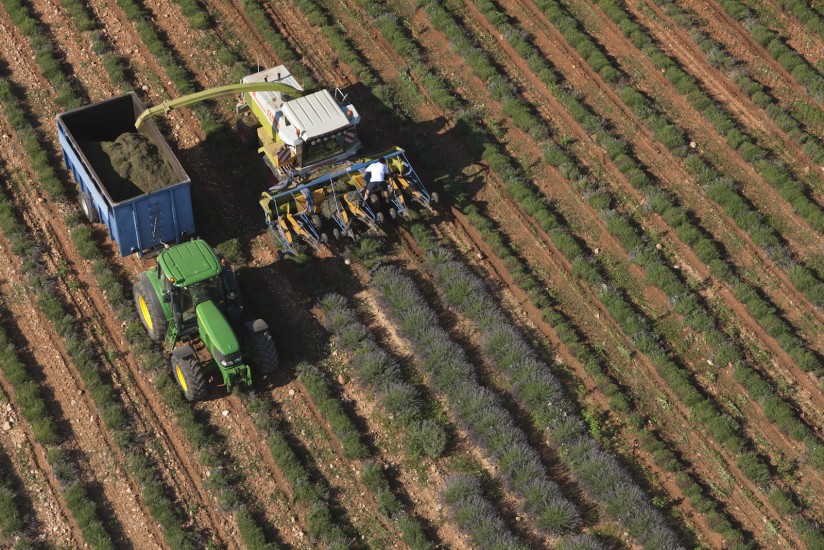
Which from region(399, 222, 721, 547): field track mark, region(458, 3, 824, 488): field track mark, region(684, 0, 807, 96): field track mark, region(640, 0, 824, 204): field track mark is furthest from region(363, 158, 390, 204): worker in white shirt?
region(684, 0, 807, 96): field track mark

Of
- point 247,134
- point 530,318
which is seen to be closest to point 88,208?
point 247,134

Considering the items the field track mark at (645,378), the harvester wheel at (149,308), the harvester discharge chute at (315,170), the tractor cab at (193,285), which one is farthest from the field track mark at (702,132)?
the harvester wheel at (149,308)

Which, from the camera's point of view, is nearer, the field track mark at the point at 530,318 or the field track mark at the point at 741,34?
the field track mark at the point at 530,318

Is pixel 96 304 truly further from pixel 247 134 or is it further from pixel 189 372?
pixel 247 134

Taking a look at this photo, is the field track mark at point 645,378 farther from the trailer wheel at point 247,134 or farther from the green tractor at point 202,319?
the green tractor at point 202,319

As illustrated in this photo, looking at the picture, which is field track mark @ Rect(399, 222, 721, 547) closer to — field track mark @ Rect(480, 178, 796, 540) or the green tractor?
field track mark @ Rect(480, 178, 796, 540)

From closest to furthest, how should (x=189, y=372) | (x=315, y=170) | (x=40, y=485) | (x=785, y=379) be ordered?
(x=40, y=485) → (x=189, y=372) → (x=785, y=379) → (x=315, y=170)

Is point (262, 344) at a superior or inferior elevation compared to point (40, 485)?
inferior
